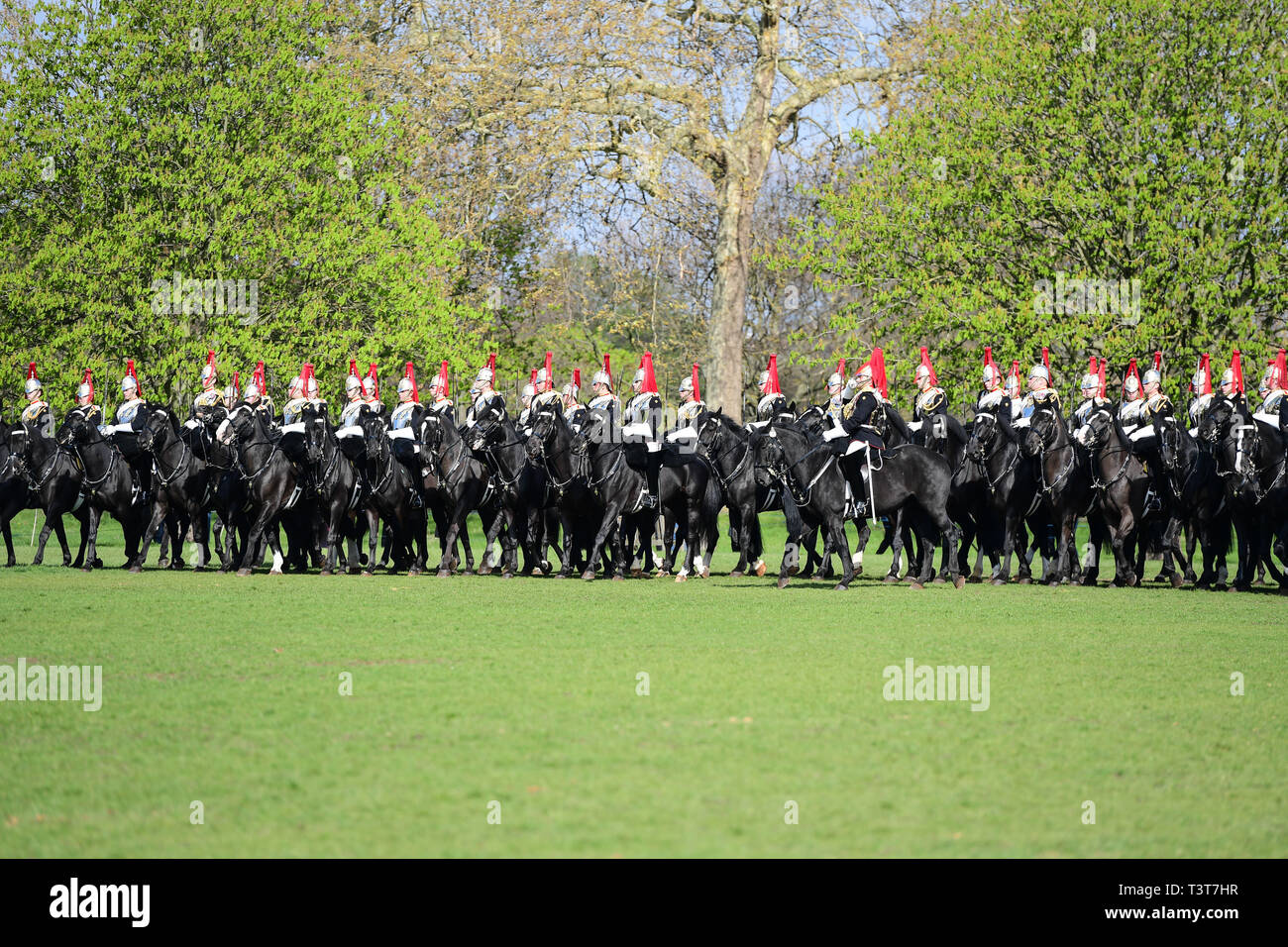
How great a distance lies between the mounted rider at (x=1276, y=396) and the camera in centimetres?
1920

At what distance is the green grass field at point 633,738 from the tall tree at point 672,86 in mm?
20656

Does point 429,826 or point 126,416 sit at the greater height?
point 126,416

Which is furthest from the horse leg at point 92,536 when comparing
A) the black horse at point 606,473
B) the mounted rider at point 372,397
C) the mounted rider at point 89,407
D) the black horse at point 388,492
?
the black horse at point 606,473

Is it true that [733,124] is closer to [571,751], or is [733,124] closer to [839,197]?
[839,197]

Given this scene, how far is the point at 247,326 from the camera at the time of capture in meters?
33.5

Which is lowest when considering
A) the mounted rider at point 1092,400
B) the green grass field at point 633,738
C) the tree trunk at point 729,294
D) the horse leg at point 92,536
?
the green grass field at point 633,738

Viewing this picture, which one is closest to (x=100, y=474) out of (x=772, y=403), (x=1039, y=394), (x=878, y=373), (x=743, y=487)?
(x=743, y=487)

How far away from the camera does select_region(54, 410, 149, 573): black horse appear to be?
2147 centimetres

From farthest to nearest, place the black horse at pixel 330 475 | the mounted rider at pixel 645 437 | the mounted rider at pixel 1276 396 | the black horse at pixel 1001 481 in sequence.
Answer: the black horse at pixel 330 475 → the mounted rider at pixel 645 437 → the black horse at pixel 1001 481 → the mounted rider at pixel 1276 396

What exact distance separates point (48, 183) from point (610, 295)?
1616cm

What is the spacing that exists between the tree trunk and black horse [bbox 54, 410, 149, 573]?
1515cm

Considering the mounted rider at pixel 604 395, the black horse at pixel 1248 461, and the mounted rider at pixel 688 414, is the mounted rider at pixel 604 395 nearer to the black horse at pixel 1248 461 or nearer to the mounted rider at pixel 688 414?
the mounted rider at pixel 688 414

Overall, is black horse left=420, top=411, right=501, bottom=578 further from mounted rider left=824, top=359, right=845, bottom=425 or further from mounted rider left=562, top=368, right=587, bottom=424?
mounted rider left=824, top=359, right=845, bottom=425
